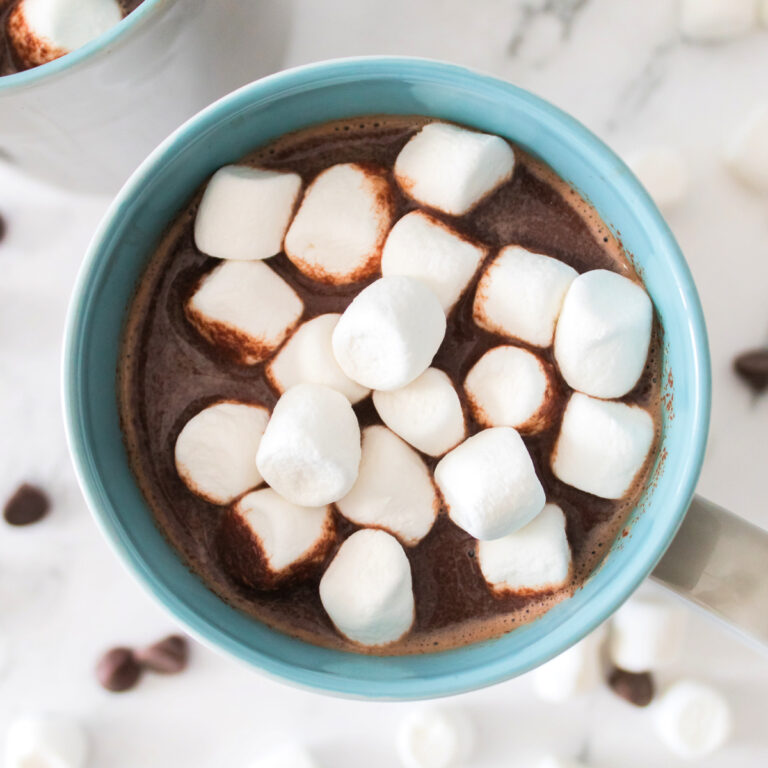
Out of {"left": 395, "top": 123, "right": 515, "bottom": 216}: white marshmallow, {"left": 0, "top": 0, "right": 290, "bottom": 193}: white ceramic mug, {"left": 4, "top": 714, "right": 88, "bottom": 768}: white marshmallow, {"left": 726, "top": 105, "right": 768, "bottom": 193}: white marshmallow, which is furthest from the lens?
{"left": 4, "top": 714, "right": 88, "bottom": 768}: white marshmallow

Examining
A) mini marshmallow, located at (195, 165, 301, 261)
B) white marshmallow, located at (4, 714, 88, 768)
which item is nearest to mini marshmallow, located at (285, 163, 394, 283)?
mini marshmallow, located at (195, 165, 301, 261)

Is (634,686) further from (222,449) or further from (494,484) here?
(222,449)

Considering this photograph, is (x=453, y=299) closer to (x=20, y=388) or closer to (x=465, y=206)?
(x=465, y=206)

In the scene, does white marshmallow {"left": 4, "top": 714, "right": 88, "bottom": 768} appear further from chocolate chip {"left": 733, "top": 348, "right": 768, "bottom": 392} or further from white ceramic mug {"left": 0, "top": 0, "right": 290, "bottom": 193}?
chocolate chip {"left": 733, "top": 348, "right": 768, "bottom": 392}

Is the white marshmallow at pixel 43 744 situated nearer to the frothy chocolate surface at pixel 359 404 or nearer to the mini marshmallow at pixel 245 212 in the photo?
the frothy chocolate surface at pixel 359 404

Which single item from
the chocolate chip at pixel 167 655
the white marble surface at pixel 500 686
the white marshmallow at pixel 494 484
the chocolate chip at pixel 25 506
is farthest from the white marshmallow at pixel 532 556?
the chocolate chip at pixel 25 506
